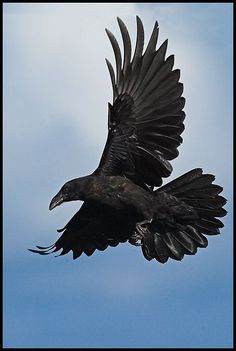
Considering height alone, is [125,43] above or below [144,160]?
above

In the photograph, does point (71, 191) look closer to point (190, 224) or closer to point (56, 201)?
point (56, 201)

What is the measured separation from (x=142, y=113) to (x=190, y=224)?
174 centimetres

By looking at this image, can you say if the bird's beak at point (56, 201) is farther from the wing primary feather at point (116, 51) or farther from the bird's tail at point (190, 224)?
the wing primary feather at point (116, 51)

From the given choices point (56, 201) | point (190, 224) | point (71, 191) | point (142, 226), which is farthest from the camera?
point (190, 224)

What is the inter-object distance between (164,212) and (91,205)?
39.3 inches

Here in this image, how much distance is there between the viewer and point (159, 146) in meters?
19.4

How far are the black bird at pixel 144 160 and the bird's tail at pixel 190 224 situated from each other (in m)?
0.01

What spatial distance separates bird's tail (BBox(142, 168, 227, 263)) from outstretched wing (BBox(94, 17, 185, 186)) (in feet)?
1.21

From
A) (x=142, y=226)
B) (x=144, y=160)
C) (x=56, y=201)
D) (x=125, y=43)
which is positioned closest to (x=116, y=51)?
(x=125, y=43)

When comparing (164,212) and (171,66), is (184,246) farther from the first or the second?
(171,66)

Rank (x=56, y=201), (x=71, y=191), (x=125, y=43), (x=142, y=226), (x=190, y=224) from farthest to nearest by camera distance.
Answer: (x=190, y=224) → (x=142, y=226) → (x=56, y=201) → (x=71, y=191) → (x=125, y=43)

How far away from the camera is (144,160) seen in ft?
63.9

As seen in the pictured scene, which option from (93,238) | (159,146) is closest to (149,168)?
(159,146)

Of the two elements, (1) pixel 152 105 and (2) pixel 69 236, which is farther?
(2) pixel 69 236
